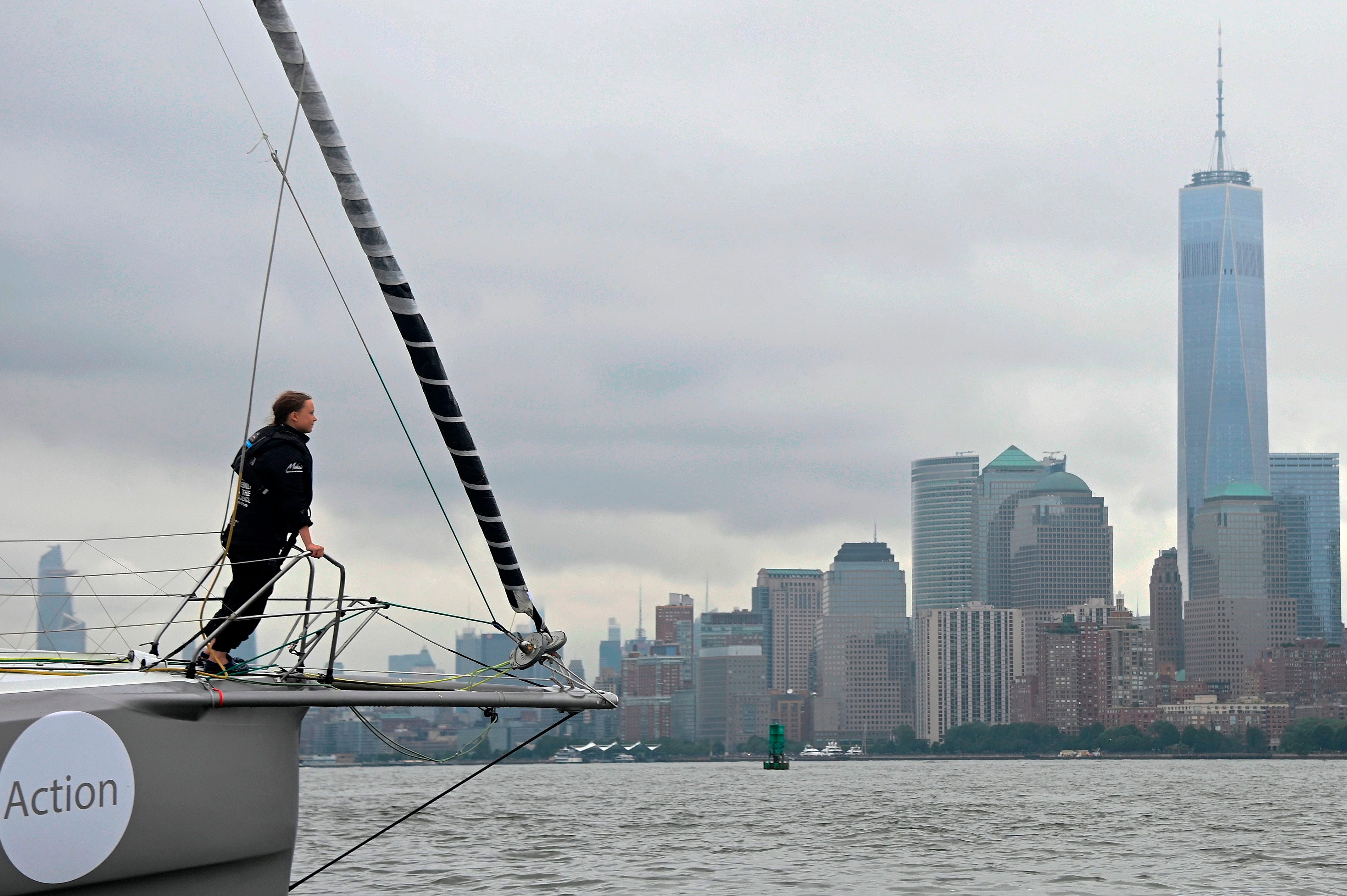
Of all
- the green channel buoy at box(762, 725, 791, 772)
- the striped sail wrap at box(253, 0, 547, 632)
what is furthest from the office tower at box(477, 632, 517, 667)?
the green channel buoy at box(762, 725, 791, 772)

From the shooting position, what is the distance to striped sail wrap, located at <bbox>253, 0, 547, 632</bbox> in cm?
1062

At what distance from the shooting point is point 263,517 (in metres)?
9.35

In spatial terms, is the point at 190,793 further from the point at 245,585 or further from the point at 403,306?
the point at 403,306

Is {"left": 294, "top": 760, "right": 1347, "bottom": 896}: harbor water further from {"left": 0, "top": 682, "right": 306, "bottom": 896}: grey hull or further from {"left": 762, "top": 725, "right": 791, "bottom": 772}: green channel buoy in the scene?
{"left": 762, "top": 725, "right": 791, "bottom": 772}: green channel buoy

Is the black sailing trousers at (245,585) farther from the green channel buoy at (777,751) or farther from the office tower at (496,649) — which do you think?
the green channel buoy at (777,751)

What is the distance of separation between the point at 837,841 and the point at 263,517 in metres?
23.3

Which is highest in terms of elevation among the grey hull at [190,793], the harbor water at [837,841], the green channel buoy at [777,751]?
the grey hull at [190,793]

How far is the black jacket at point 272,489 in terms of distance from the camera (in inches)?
365

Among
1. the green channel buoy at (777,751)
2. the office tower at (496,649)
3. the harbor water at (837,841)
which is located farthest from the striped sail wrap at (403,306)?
the green channel buoy at (777,751)

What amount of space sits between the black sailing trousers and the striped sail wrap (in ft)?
5.37

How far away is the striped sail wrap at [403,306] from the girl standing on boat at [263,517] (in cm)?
136

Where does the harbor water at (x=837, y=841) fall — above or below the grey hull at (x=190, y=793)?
below

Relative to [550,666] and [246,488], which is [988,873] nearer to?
[550,666]

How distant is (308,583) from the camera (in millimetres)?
9242
